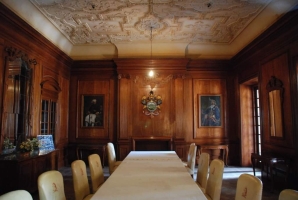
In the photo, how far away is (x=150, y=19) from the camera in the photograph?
5215 mm

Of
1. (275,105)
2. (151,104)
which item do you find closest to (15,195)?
(275,105)

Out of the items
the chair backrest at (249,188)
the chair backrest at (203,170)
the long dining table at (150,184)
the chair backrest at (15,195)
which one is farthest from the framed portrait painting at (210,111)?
the chair backrest at (15,195)

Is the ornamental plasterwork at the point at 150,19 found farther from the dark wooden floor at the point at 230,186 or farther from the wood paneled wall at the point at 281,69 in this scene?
the dark wooden floor at the point at 230,186

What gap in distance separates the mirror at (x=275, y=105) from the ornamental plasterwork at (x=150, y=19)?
1635 millimetres

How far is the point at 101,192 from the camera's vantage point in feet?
6.53

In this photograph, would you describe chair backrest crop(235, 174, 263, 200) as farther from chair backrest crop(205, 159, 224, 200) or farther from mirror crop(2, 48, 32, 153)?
mirror crop(2, 48, 32, 153)

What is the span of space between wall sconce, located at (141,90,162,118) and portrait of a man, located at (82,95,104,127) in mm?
1422

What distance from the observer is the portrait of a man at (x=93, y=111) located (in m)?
6.94

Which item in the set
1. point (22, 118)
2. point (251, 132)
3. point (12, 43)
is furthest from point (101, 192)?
point (251, 132)

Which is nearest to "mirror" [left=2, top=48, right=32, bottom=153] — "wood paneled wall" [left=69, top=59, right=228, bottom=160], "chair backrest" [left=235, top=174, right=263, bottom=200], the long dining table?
"wood paneled wall" [left=69, top=59, right=228, bottom=160]

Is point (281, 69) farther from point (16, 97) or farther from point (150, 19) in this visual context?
point (16, 97)

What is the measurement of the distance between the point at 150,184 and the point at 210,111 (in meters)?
5.09

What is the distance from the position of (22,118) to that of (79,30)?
8.95 feet

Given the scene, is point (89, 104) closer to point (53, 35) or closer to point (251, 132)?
point (53, 35)
